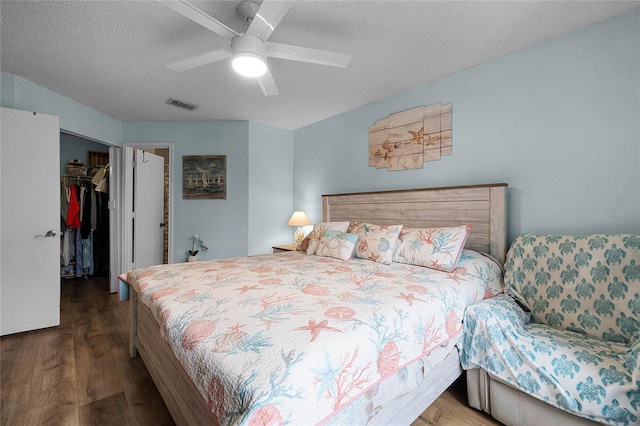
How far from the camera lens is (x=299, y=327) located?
3.33 feet

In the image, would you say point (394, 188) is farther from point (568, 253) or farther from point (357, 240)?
point (568, 253)

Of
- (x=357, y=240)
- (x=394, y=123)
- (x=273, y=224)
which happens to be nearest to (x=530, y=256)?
(x=357, y=240)

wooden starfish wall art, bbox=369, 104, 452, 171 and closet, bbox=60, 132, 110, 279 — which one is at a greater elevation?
wooden starfish wall art, bbox=369, 104, 452, 171

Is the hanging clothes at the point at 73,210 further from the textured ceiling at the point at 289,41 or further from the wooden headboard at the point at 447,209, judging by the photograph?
the wooden headboard at the point at 447,209

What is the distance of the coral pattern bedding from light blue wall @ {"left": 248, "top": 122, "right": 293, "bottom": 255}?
2127 millimetres

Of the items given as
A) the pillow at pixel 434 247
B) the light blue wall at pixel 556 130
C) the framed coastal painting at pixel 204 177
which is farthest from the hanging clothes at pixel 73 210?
the light blue wall at pixel 556 130

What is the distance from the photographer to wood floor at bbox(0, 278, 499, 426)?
1500 mm

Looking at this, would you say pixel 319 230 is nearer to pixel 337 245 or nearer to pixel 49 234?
pixel 337 245

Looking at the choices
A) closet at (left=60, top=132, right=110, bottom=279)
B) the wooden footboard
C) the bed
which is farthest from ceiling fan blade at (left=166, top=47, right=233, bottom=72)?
closet at (left=60, top=132, right=110, bottom=279)

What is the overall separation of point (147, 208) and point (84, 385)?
2907 millimetres

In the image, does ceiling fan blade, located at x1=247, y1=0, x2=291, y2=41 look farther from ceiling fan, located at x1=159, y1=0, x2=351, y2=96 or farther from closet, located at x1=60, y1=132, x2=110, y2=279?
closet, located at x1=60, y1=132, x2=110, y2=279

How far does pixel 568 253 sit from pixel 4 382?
3753mm

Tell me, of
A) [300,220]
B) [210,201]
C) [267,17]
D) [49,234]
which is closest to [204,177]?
[210,201]

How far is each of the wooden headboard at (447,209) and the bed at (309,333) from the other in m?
0.01
